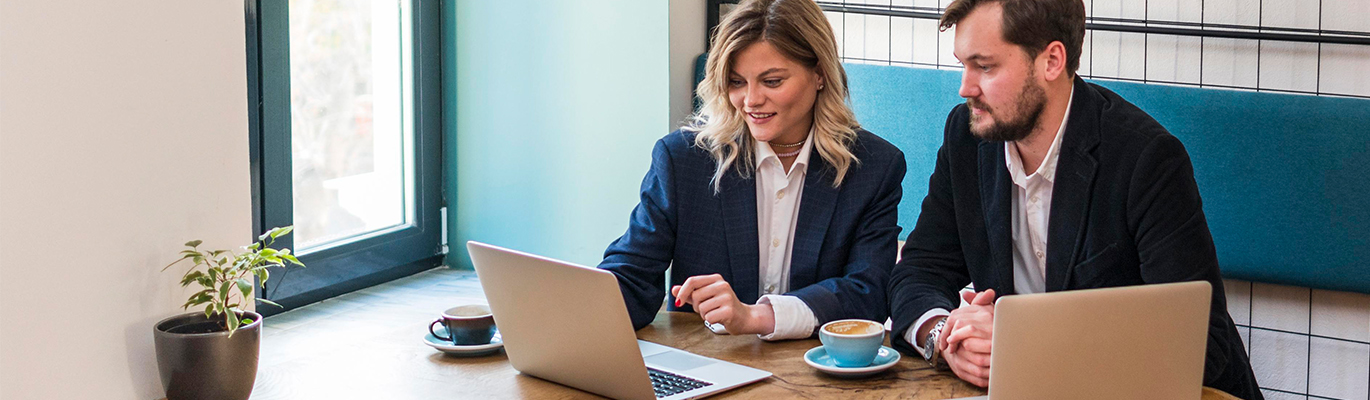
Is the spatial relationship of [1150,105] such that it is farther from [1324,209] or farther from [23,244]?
[23,244]

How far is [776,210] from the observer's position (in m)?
2.11

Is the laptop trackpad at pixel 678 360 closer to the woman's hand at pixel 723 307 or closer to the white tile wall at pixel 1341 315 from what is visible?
the woman's hand at pixel 723 307

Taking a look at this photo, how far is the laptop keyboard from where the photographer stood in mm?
1487

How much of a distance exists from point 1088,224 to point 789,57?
0.61 meters

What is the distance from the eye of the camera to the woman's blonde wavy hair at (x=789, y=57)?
6.77 feet

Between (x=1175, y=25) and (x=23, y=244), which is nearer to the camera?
(x=23, y=244)

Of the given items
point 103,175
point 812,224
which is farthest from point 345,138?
point 812,224

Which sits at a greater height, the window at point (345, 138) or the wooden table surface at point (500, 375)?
the window at point (345, 138)

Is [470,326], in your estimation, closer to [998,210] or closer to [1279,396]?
[998,210]

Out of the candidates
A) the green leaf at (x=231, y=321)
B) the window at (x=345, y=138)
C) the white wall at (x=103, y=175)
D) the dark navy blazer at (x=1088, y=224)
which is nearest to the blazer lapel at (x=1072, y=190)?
the dark navy blazer at (x=1088, y=224)

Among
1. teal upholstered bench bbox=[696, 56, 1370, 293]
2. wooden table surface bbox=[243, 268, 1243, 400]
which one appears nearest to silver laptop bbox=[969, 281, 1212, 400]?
wooden table surface bbox=[243, 268, 1243, 400]

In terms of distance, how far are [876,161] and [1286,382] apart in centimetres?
117

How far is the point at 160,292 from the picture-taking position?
1875 mm

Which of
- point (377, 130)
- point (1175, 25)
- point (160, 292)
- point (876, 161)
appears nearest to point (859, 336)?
point (876, 161)
